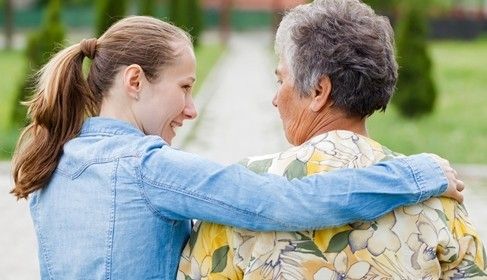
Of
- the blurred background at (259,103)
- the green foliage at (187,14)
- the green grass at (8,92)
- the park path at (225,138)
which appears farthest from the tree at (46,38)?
the green foliage at (187,14)

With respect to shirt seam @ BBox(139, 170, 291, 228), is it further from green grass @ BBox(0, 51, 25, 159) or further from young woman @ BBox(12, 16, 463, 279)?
green grass @ BBox(0, 51, 25, 159)

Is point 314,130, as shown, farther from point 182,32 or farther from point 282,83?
point 182,32

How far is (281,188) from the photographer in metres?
2.36

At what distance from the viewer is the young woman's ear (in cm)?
257

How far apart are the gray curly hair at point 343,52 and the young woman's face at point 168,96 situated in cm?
29

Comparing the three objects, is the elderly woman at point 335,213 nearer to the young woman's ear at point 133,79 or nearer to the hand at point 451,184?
the hand at point 451,184

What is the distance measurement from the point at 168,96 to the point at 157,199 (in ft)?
1.00

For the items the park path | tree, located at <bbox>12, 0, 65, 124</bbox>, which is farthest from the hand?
tree, located at <bbox>12, 0, 65, 124</bbox>

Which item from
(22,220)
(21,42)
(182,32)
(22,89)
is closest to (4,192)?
(22,220)

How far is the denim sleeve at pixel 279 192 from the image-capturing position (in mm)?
2342

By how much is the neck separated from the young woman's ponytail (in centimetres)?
56

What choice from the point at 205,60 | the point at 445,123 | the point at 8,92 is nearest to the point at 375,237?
the point at 445,123

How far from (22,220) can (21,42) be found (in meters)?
37.2

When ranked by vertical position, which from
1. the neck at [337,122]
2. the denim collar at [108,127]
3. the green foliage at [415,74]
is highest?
the neck at [337,122]
